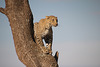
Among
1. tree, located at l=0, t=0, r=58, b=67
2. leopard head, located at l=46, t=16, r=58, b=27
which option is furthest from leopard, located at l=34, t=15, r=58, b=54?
tree, located at l=0, t=0, r=58, b=67

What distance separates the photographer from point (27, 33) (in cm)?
827

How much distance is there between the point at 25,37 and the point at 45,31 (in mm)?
876

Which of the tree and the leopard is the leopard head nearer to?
the leopard

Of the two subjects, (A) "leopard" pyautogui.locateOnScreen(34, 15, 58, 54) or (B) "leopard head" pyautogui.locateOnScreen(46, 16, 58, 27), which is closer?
(B) "leopard head" pyautogui.locateOnScreen(46, 16, 58, 27)

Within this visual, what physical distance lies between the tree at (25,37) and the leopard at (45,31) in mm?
180

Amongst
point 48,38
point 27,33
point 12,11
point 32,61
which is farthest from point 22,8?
point 32,61

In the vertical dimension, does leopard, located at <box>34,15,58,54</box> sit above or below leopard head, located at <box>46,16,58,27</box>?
below

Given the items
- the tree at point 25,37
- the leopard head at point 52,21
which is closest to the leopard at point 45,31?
the leopard head at point 52,21

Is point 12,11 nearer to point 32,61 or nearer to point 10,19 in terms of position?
point 10,19

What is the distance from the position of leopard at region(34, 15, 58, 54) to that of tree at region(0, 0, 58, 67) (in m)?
0.18

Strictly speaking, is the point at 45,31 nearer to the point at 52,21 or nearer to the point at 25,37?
the point at 52,21

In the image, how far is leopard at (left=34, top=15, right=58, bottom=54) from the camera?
323 inches

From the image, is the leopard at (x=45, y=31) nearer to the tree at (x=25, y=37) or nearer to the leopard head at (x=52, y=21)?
the leopard head at (x=52, y=21)

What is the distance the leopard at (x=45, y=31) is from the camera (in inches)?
323
